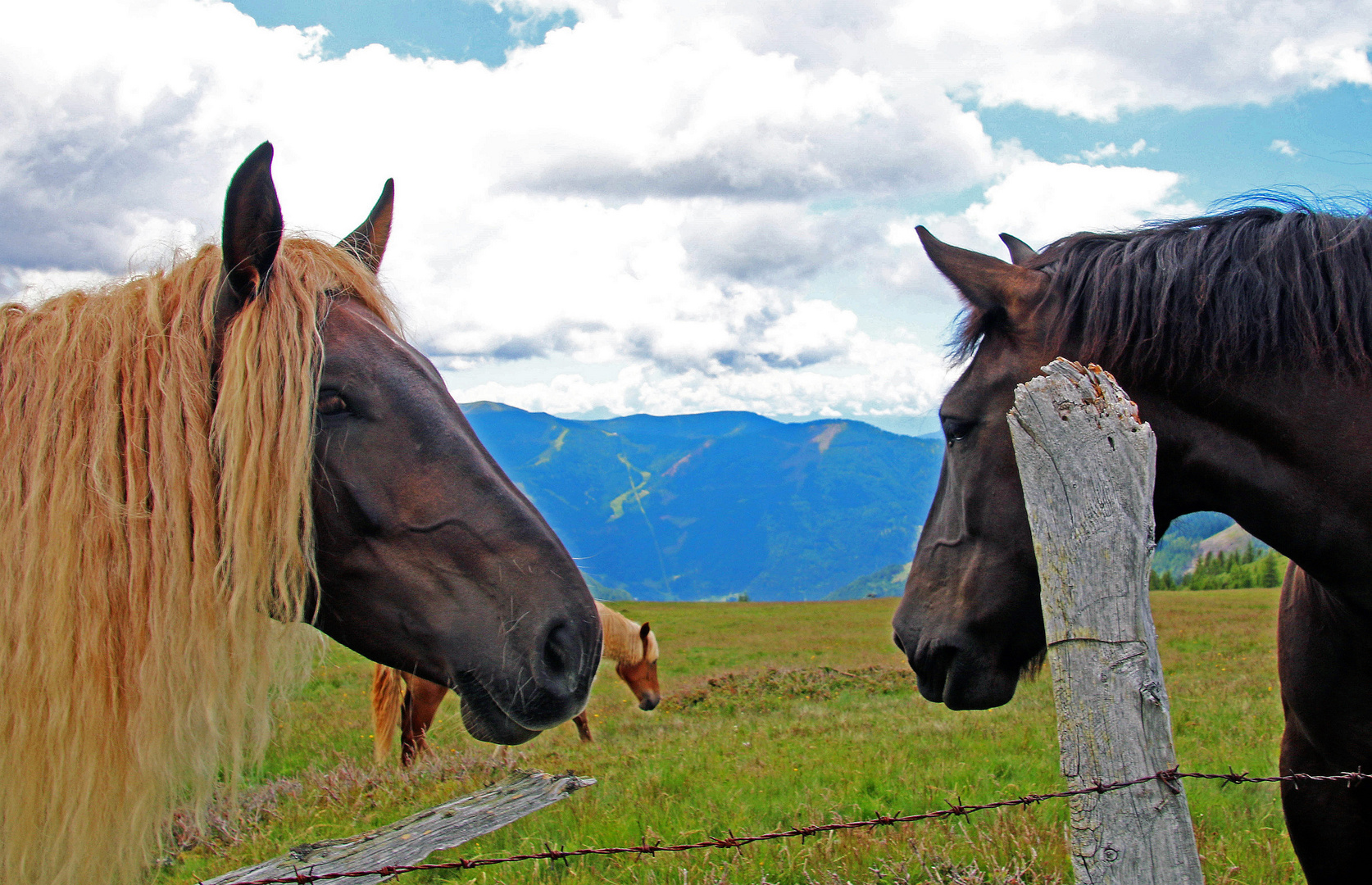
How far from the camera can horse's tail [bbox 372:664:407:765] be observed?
7883 millimetres

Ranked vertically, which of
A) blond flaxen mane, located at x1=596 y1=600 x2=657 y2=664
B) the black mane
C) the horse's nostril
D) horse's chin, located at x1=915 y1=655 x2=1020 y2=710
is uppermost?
the black mane

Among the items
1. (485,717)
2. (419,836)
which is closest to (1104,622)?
(485,717)

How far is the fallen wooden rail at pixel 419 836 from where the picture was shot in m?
4.10

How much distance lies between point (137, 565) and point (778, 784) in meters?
5.62

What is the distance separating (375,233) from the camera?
2.87 meters

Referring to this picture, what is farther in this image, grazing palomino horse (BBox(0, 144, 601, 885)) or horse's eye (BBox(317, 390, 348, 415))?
horse's eye (BBox(317, 390, 348, 415))

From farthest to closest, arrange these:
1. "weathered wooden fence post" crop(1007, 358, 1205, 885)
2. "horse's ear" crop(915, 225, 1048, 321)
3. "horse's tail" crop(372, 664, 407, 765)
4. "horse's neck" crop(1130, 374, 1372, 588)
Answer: "horse's tail" crop(372, 664, 407, 765) < "horse's ear" crop(915, 225, 1048, 321) < "horse's neck" crop(1130, 374, 1372, 588) < "weathered wooden fence post" crop(1007, 358, 1205, 885)

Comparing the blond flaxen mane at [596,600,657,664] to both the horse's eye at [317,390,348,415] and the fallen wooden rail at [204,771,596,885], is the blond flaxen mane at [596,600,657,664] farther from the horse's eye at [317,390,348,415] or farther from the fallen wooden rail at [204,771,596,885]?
the horse's eye at [317,390,348,415]

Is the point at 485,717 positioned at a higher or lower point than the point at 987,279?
lower

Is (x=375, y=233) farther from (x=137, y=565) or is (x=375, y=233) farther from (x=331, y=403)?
(x=137, y=565)

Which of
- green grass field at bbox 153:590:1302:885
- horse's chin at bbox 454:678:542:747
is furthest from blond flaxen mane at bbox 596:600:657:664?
horse's chin at bbox 454:678:542:747

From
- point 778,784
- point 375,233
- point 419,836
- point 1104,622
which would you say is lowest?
point 778,784

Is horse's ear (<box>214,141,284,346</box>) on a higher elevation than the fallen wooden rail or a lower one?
higher

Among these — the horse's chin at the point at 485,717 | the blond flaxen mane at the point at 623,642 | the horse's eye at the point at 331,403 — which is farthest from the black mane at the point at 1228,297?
the blond flaxen mane at the point at 623,642
